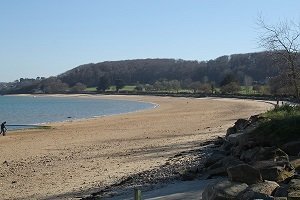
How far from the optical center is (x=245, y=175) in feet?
23.0

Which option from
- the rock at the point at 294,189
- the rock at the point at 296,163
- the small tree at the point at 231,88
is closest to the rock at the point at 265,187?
the rock at the point at 294,189

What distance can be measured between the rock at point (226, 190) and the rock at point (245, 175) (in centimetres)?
26

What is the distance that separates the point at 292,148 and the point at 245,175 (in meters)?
3.19

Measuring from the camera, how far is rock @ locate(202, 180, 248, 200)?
20.7ft

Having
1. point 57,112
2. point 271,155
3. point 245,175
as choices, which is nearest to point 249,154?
point 271,155

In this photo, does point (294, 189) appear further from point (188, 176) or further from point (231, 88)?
→ point (231, 88)

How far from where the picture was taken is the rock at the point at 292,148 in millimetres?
9719

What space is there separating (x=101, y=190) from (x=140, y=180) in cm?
105

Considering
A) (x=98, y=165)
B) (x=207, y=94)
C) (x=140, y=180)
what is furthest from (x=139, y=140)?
(x=207, y=94)

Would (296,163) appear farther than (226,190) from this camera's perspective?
Yes

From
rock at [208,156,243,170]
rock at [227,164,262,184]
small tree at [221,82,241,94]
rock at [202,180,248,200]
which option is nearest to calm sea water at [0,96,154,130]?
small tree at [221,82,241,94]

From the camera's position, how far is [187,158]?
15.1 metres

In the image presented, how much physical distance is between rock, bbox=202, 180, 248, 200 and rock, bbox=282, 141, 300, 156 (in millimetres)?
3421

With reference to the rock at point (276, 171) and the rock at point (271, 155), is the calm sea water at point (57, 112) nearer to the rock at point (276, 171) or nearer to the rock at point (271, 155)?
the rock at point (271, 155)
